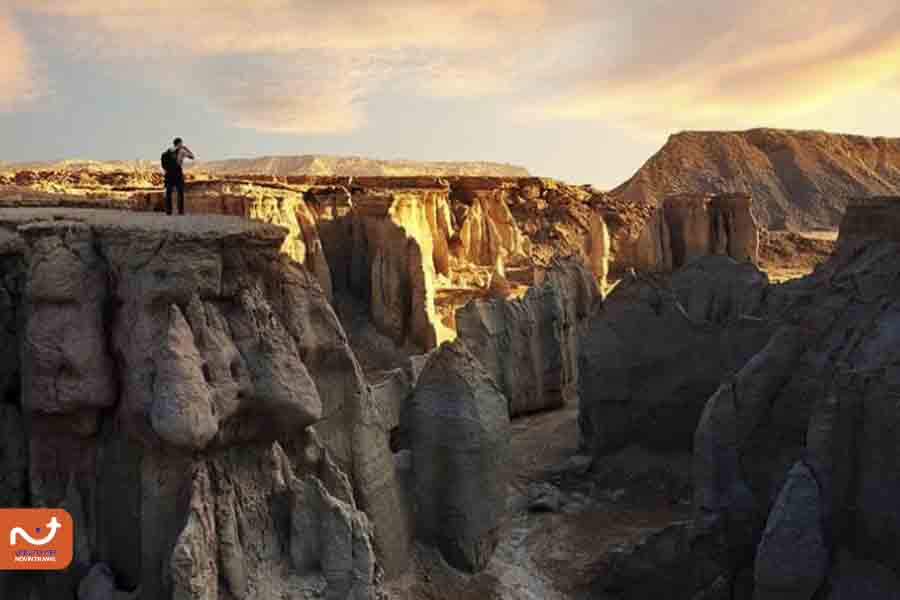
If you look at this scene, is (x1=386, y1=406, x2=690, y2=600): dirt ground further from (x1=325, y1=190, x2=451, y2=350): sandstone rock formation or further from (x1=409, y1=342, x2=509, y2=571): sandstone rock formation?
(x1=325, y1=190, x2=451, y2=350): sandstone rock formation

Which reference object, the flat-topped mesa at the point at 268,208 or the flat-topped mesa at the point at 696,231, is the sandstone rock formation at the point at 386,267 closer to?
the flat-topped mesa at the point at 268,208

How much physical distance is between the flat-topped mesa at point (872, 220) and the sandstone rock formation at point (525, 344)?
8.79m

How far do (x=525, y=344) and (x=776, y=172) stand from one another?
2443 inches

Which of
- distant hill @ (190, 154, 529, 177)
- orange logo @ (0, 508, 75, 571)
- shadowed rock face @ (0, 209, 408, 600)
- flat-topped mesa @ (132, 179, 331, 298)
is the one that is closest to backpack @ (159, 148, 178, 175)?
shadowed rock face @ (0, 209, 408, 600)

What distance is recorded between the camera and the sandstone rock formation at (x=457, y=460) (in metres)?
10.2

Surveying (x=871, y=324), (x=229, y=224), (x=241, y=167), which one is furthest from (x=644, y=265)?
(x=241, y=167)

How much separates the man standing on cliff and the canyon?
25.8 inches

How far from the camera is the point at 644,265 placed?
37.2 meters

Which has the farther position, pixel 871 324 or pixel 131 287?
pixel 871 324

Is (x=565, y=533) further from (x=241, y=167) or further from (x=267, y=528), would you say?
(x=241, y=167)

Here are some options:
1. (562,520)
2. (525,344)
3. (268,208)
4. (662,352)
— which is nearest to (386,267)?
(268,208)

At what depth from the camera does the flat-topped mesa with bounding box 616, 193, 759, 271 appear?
3619cm

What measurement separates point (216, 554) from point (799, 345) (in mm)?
7239

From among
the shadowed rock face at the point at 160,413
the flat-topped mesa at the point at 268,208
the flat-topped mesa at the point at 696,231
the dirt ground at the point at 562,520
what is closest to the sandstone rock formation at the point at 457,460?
the dirt ground at the point at 562,520
